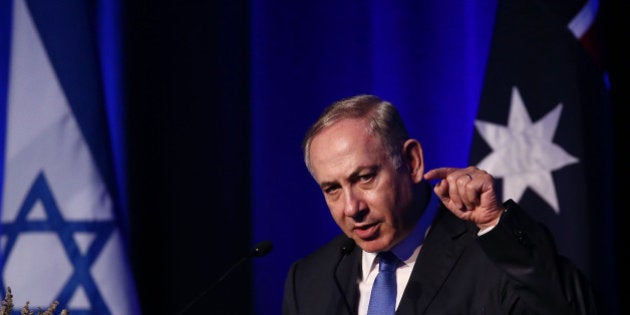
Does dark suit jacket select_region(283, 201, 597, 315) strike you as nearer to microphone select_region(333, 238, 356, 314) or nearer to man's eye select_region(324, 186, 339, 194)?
microphone select_region(333, 238, 356, 314)

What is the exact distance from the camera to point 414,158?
2.65 m

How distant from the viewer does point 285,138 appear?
3.80 metres

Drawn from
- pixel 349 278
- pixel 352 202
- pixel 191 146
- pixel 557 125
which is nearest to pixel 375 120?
pixel 352 202

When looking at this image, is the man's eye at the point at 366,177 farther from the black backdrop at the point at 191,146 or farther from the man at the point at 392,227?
the black backdrop at the point at 191,146

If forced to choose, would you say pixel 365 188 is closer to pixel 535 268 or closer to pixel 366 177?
pixel 366 177

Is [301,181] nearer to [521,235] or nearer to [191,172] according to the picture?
[191,172]

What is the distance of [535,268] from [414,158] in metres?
0.69

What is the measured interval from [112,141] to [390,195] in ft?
4.76

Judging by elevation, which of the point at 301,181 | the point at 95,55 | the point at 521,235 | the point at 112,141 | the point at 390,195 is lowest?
the point at 521,235

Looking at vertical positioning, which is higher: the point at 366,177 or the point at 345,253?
the point at 366,177

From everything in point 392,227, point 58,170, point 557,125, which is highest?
point 58,170

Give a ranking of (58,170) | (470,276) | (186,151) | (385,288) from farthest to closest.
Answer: (186,151) → (58,170) → (385,288) → (470,276)

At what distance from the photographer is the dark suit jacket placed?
2.06 metres

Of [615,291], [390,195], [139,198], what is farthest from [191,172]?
[615,291]
